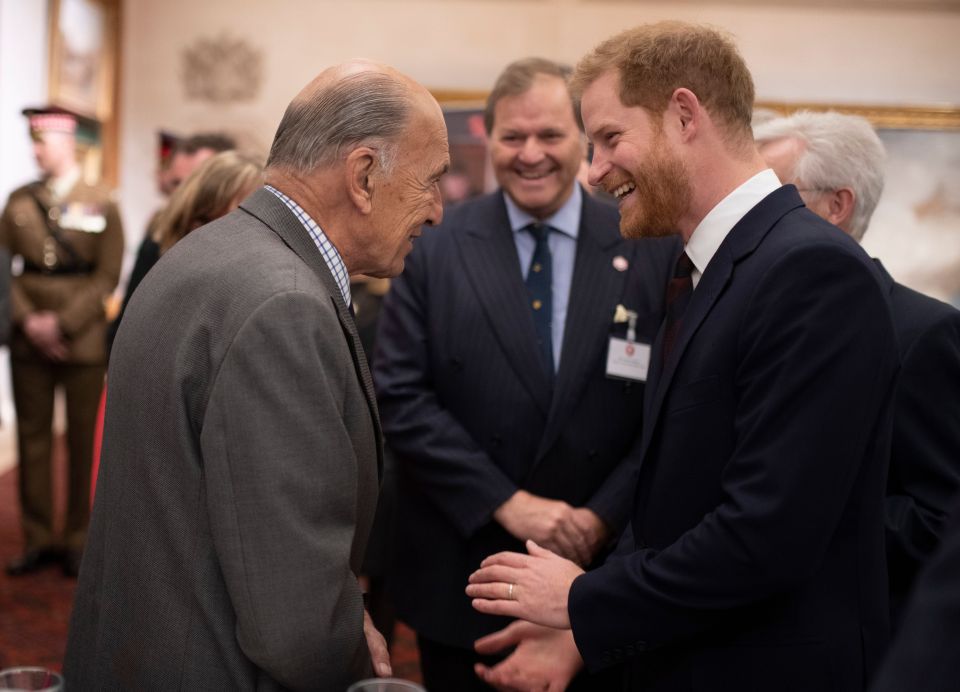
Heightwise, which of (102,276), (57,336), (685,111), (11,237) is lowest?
(57,336)

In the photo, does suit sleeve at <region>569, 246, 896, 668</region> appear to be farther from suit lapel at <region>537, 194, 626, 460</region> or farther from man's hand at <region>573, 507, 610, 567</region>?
suit lapel at <region>537, 194, 626, 460</region>

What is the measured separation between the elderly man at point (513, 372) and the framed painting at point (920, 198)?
587 centimetres

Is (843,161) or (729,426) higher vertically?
(843,161)

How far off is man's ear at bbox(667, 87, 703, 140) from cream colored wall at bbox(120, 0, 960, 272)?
665cm

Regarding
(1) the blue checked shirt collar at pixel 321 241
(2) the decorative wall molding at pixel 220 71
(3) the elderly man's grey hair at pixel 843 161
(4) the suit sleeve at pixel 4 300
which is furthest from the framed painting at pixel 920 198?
(1) the blue checked shirt collar at pixel 321 241

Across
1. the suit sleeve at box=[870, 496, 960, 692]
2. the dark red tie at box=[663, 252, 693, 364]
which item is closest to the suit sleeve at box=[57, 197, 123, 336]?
the dark red tie at box=[663, 252, 693, 364]

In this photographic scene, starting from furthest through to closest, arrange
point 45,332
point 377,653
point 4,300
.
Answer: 1. point 45,332
2. point 4,300
3. point 377,653

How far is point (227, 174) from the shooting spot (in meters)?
2.65

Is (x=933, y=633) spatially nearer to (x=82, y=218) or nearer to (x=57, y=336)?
(x=57, y=336)

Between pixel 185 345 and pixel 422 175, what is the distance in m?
0.50

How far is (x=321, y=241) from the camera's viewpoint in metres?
1.55

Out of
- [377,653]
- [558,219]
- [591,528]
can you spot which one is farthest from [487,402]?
[377,653]

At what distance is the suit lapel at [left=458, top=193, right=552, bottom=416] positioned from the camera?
2.41 metres

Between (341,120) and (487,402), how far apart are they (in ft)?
3.46
